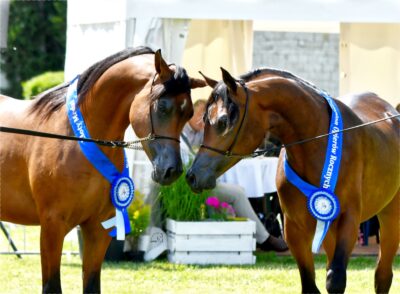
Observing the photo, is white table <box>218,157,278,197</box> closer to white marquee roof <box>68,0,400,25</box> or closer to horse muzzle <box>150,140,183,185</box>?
white marquee roof <box>68,0,400,25</box>

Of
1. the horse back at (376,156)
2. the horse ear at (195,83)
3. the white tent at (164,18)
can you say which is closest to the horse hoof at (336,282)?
the horse back at (376,156)

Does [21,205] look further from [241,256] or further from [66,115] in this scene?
[241,256]

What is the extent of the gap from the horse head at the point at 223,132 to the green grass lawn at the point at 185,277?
2.22m

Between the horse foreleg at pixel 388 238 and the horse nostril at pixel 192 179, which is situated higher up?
the horse nostril at pixel 192 179

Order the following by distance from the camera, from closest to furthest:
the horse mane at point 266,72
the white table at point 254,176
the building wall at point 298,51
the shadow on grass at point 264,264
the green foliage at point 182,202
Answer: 1. the horse mane at point 266,72
2. the shadow on grass at point 264,264
3. the green foliage at point 182,202
4. the white table at point 254,176
5. the building wall at point 298,51

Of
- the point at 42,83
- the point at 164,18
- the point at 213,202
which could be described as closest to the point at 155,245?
the point at 213,202

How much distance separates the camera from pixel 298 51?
17172 mm

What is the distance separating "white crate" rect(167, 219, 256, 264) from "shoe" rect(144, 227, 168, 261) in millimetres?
140

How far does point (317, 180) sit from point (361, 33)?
564 cm

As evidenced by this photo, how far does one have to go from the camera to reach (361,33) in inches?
402

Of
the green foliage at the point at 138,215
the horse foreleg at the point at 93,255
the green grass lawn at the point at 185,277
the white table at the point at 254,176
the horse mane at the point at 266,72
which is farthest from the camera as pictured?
the white table at the point at 254,176

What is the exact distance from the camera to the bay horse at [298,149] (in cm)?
483

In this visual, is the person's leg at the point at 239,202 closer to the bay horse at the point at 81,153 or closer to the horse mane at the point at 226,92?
the horse mane at the point at 226,92

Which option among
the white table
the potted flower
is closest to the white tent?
the potted flower
